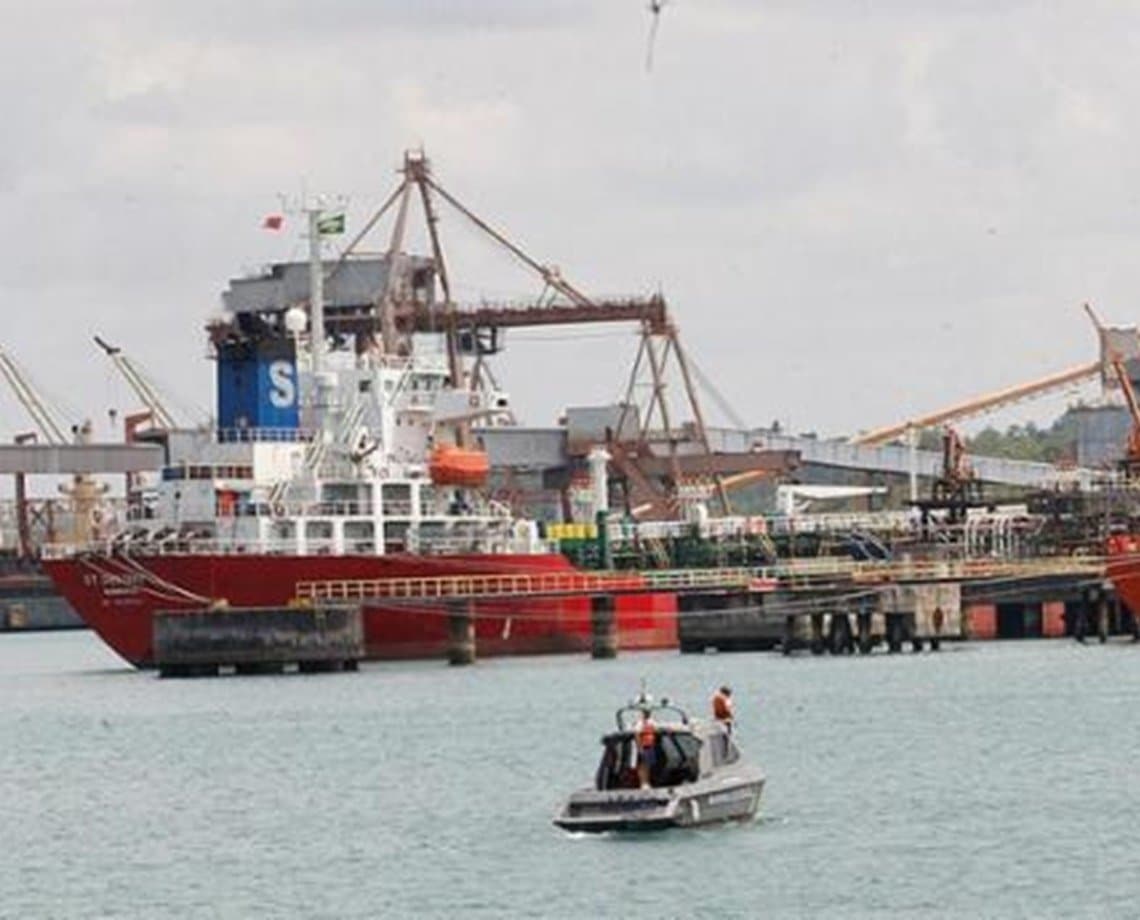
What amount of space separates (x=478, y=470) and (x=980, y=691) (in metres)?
33.5

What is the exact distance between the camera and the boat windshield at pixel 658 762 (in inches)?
2958

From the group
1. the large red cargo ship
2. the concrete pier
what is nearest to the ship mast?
the large red cargo ship

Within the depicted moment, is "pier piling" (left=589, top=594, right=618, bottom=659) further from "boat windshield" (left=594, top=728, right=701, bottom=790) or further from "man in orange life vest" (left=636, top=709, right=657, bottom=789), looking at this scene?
"man in orange life vest" (left=636, top=709, right=657, bottom=789)

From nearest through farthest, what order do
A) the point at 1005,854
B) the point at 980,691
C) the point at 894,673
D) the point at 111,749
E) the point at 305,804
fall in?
1. the point at 1005,854
2. the point at 305,804
3. the point at 111,749
4. the point at 980,691
5. the point at 894,673

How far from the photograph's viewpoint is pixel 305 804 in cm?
8675

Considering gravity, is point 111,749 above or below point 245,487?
below

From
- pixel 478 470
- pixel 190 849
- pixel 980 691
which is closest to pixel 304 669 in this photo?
pixel 478 470

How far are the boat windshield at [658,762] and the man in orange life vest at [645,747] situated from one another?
110 millimetres

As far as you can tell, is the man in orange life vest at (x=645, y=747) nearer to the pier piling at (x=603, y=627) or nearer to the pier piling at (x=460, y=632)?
the pier piling at (x=460, y=632)

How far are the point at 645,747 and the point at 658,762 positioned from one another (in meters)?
0.75

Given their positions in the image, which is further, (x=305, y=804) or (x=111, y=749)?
(x=111, y=749)

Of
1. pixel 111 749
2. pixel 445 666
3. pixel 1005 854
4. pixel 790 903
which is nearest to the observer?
pixel 790 903

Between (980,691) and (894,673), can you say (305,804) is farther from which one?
(894,673)

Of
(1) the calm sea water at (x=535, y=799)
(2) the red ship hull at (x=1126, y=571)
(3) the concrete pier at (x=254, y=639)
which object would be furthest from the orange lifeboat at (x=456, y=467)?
(2) the red ship hull at (x=1126, y=571)
